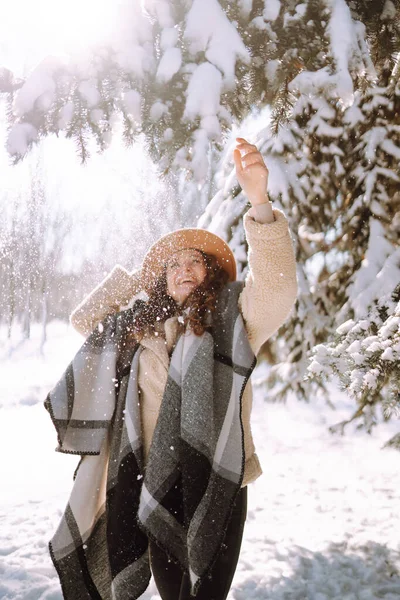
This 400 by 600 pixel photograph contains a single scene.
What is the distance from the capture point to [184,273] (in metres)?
2.07

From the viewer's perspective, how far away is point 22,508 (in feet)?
15.5

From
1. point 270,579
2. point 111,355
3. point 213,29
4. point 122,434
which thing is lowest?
point 270,579

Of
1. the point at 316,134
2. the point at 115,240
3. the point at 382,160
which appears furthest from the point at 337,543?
the point at 115,240

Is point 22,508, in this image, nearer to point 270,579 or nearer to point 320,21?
point 270,579

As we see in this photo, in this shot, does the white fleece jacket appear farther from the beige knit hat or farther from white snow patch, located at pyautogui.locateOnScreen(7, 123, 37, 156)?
white snow patch, located at pyautogui.locateOnScreen(7, 123, 37, 156)

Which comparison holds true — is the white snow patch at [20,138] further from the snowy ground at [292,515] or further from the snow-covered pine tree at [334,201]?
the snowy ground at [292,515]

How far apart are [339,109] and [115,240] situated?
72.6 feet

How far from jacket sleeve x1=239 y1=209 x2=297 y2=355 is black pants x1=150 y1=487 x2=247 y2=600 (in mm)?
780

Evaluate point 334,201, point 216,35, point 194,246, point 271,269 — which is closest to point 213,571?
point 271,269

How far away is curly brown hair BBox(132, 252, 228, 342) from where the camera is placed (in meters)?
1.97

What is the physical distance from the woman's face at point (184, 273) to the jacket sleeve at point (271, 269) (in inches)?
12.9

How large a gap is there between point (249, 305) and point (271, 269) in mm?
210

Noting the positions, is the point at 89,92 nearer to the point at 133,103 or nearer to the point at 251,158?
the point at 133,103

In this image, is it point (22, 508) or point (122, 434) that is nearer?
point (122, 434)
